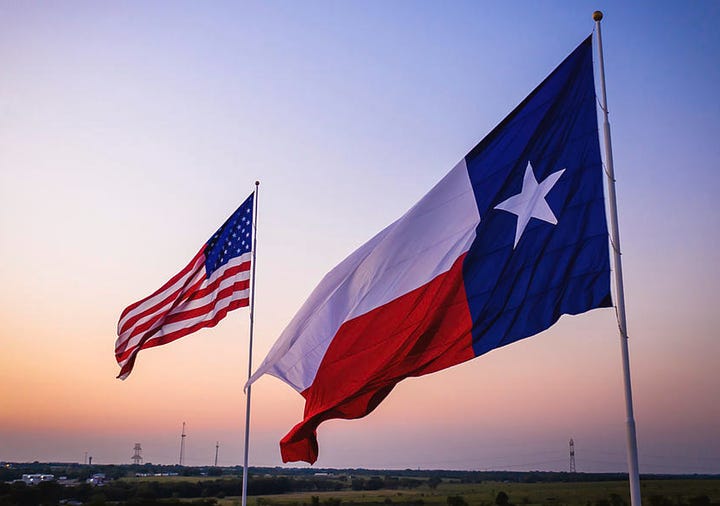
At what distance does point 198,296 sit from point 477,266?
33.0 feet

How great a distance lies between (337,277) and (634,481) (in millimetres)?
6286

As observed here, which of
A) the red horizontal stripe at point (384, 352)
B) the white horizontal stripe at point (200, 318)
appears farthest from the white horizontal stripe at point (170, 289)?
the red horizontal stripe at point (384, 352)

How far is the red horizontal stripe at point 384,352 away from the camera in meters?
11.4

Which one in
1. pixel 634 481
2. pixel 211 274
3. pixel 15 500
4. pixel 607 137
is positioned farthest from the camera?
pixel 15 500

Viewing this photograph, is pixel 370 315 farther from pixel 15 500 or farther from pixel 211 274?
pixel 15 500

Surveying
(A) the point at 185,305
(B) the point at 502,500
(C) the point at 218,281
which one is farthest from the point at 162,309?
(B) the point at 502,500

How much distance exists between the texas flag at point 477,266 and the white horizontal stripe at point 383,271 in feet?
0.07

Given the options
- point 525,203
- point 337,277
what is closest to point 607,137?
point 525,203

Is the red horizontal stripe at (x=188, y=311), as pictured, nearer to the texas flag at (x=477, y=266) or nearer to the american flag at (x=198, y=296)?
the american flag at (x=198, y=296)

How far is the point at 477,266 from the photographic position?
37.4ft

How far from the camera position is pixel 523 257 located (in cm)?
1091

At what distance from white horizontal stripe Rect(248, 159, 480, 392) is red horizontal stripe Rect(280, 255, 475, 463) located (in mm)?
223

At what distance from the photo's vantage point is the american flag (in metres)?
19.2

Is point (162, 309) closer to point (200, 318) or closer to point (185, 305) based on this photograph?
point (185, 305)
